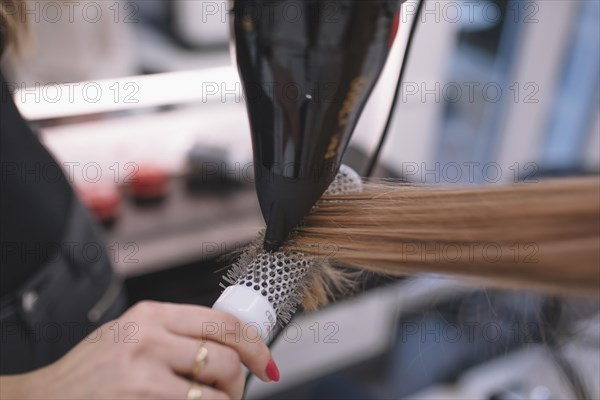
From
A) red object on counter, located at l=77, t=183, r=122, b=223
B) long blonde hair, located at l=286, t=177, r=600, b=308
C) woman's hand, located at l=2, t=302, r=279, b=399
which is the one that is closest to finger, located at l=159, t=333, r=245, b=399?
woman's hand, located at l=2, t=302, r=279, b=399

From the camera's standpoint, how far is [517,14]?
6.88 ft

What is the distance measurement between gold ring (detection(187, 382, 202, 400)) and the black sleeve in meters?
0.38

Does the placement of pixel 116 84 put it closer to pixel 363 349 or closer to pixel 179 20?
pixel 179 20

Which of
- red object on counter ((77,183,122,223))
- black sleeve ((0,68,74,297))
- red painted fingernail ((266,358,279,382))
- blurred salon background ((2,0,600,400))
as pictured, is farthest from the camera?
red object on counter ((77,183,122,223))

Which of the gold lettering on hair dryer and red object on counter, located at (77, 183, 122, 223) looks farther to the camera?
red object on counter, located at (77, 183, 122, 223)

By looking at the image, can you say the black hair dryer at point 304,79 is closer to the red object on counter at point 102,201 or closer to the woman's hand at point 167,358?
the woman's hand at point 167,358

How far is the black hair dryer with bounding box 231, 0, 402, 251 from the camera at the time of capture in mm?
364

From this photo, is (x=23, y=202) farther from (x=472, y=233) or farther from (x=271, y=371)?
(x=472, y=233)

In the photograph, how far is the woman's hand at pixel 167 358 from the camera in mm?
436

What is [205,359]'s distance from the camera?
442 millimetres

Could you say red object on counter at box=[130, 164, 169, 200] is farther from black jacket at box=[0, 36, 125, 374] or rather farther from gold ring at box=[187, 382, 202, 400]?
gold ring at box=[187, 382, 202, 400]

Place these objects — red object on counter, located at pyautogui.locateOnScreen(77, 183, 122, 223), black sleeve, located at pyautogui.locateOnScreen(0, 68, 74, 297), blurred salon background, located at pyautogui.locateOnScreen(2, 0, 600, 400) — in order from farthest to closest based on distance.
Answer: red object on counter, located at pyautogui.locateOnScreen(77, 183, 122, 223) < blurred salon background, located at pyautogui.locateOnScreen(2, 0, 600, 400) < black sleeve, located at pyautogui.locateOnScreen(0, 68, 74, 297)

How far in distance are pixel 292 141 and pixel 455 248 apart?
0.46ft

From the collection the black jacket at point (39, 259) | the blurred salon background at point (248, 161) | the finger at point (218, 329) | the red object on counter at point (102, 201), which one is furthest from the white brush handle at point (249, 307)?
the red object on counter at point (102, 201)
